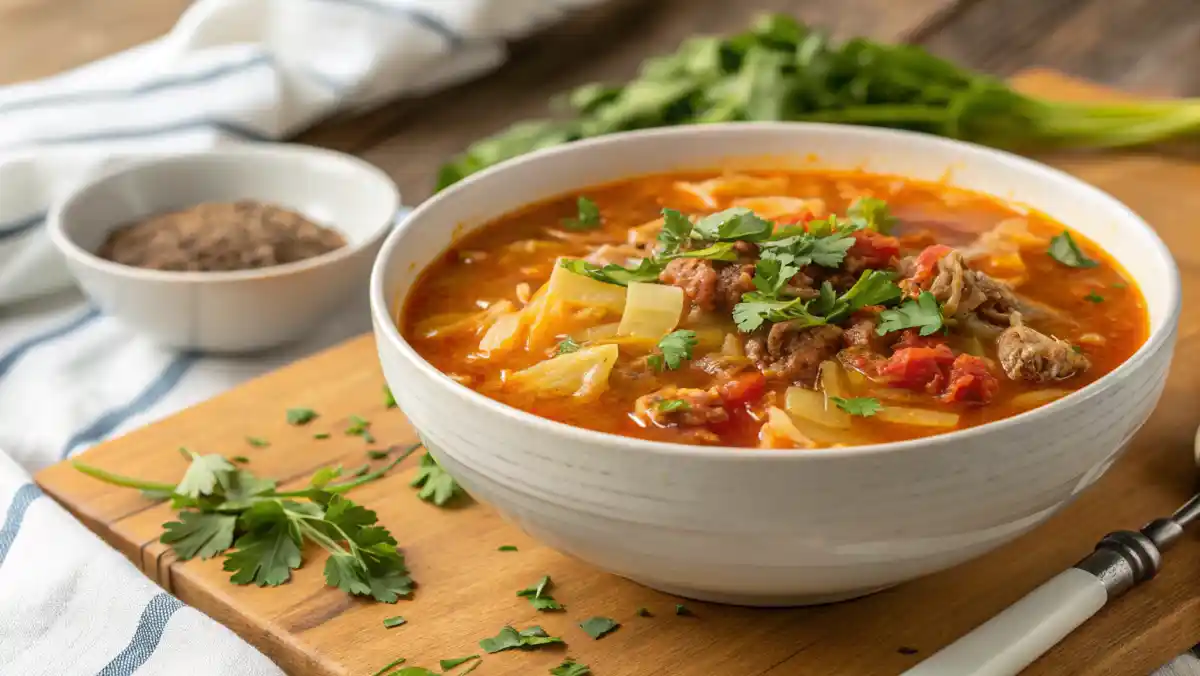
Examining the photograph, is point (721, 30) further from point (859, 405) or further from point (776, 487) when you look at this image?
point (776, 487)

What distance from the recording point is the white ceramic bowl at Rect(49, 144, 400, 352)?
4.16m

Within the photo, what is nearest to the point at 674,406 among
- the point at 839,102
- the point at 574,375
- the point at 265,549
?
the point at 574,375

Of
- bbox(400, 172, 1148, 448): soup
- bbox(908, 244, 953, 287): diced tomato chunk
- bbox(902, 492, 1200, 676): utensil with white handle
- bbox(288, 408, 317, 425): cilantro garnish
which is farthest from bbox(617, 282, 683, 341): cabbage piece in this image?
bbox(288, 408, 317, 425): cilantro garnish

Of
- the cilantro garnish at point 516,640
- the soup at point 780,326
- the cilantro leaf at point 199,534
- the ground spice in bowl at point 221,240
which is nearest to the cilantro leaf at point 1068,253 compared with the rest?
the soup at point 780,326

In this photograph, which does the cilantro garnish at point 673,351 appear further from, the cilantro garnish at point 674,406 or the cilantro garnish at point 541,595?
the cilantro garnish at point 541,595

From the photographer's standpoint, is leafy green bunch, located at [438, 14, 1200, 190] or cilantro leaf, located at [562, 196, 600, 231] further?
leafy green bunch, located at [438, 14, 1200, 190]

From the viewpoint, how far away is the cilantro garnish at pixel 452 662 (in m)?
2.65

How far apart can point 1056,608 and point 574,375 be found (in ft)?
3.32

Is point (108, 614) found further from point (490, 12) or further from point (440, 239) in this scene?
point (490, 12)

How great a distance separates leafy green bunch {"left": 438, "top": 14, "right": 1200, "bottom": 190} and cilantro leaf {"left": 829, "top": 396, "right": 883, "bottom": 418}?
95.9 inches

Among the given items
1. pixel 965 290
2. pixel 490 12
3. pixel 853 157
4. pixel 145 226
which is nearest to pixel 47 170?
pixel 145 226

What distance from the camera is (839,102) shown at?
518 cm

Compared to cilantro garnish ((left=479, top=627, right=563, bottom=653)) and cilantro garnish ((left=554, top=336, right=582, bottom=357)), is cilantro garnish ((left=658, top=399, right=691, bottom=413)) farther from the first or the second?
cilantro garnish ((left=479, top=627, right=563, bottom=653))

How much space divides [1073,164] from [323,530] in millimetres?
3195
